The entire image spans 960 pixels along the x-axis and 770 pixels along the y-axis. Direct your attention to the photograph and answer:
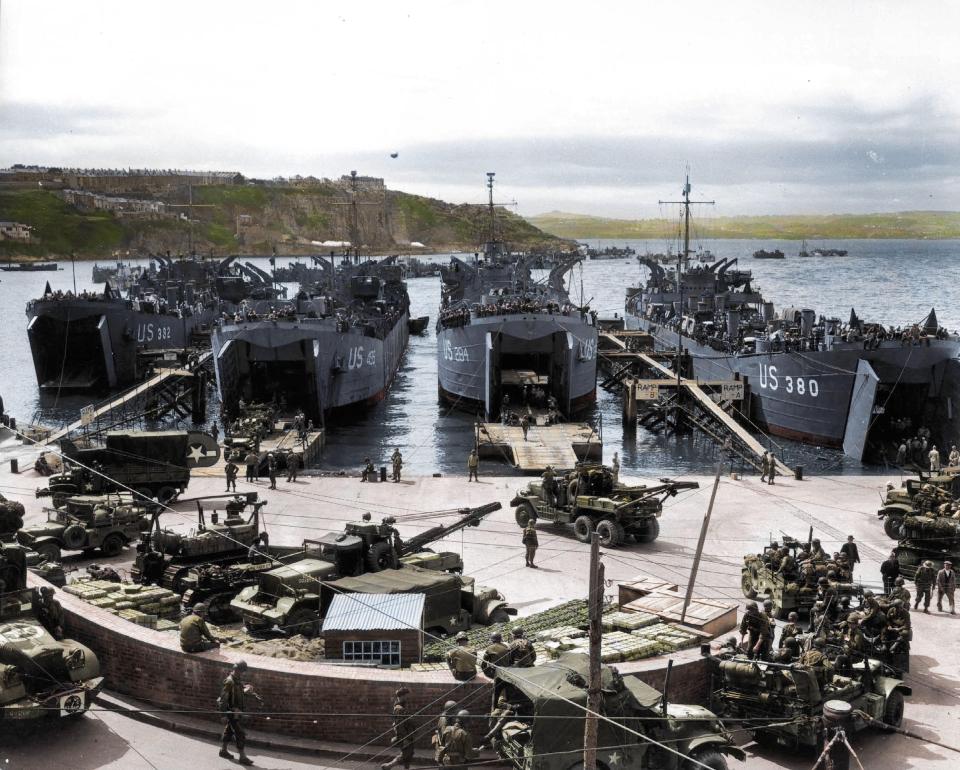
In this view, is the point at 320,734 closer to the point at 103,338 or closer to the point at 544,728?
the point at 544,728

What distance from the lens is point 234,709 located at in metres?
12.4

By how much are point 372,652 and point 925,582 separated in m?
9.56

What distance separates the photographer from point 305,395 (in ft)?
157

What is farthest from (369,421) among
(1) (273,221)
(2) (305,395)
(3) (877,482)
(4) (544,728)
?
(1) (273,221)

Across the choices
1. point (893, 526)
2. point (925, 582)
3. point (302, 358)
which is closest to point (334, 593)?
point (925, 582)

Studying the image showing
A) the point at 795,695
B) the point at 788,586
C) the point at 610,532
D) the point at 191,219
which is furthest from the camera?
the point at 191,219

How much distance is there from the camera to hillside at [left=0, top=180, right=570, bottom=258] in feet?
365

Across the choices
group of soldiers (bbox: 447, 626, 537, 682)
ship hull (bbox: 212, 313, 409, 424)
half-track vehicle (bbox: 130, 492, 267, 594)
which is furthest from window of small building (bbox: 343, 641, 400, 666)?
ship hull (bbox: 212, 313, 409, 424)

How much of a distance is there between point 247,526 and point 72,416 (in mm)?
37508

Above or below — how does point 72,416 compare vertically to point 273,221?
below

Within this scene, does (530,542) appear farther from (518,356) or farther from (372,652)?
(518,356)

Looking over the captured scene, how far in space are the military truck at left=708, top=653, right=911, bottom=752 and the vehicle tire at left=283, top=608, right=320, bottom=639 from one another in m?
5.84

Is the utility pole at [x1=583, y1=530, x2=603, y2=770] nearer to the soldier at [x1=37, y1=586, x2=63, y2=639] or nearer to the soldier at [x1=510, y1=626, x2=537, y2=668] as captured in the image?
the soldier at [x1=510, y1=626, x2=537, y2=668]

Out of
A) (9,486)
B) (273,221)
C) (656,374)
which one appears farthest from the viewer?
(273,221)
